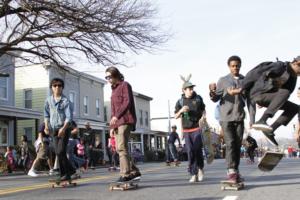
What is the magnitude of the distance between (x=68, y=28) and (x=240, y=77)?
13.7 metres

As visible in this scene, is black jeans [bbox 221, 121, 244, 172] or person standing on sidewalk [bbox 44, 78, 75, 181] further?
person standing on sidewalk [bbox 44, 78, 75, 181]

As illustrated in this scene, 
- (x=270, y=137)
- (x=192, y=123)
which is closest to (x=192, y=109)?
(x=192, y=123)

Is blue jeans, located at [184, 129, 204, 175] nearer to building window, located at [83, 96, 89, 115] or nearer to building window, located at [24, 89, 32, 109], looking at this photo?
building window, located at [24, 89, 32, 109]

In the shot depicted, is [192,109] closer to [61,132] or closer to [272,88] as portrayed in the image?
[61,132]

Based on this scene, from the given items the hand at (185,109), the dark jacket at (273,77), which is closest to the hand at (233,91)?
the dark jacket at (273,77)

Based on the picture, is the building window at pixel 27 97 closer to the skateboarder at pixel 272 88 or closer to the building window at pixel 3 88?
the building window at pixel 3 88

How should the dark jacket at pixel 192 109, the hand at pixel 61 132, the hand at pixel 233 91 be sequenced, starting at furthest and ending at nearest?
1. the dark jacket at pixel 192 109
2. the hand at pixel 61 132
3. the hand at pixel 233 91

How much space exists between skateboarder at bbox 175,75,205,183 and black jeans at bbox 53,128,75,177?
2.25 m

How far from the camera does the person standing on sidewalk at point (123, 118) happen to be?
8266mm

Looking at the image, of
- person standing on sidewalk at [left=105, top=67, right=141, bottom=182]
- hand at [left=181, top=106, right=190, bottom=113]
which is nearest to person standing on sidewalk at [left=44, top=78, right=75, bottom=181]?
person standing on sidewalk at [left=105, top=67, right=141, bottom=182]

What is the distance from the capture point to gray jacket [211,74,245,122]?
26.5 ft

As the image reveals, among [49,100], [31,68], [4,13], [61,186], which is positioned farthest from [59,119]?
[31,68]

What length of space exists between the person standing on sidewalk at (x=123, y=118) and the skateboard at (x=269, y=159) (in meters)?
2.34

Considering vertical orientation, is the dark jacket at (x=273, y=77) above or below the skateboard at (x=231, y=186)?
above
